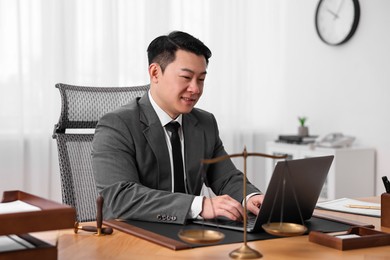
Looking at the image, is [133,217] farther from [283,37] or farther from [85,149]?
[283,37]

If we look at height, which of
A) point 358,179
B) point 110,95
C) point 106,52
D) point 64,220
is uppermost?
point 106,52

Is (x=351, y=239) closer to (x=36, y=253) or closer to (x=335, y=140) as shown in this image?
(x=36, y=253)

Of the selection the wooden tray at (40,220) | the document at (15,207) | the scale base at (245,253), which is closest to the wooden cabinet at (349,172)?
the scale base at (245,253)

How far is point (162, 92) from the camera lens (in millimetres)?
2645

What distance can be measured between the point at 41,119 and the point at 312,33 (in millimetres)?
2380

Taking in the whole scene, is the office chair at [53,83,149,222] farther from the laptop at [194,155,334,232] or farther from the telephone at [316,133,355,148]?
the telephone at [316,133,355,148]

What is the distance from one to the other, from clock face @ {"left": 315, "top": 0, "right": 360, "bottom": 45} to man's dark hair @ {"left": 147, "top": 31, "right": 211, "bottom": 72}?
2.62m

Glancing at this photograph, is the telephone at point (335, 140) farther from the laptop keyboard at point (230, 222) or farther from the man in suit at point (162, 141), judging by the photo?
the laptop keyboard at point (230, 222)

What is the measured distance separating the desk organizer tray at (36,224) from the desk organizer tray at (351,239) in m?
0.76

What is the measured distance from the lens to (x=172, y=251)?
173 cm

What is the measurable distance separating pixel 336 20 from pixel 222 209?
3363 millimetres

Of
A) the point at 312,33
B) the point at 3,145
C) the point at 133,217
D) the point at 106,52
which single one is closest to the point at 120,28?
the point at 106,52

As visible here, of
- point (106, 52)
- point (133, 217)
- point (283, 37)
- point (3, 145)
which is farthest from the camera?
point (283, 37)

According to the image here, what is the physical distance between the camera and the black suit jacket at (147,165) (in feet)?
7.16
